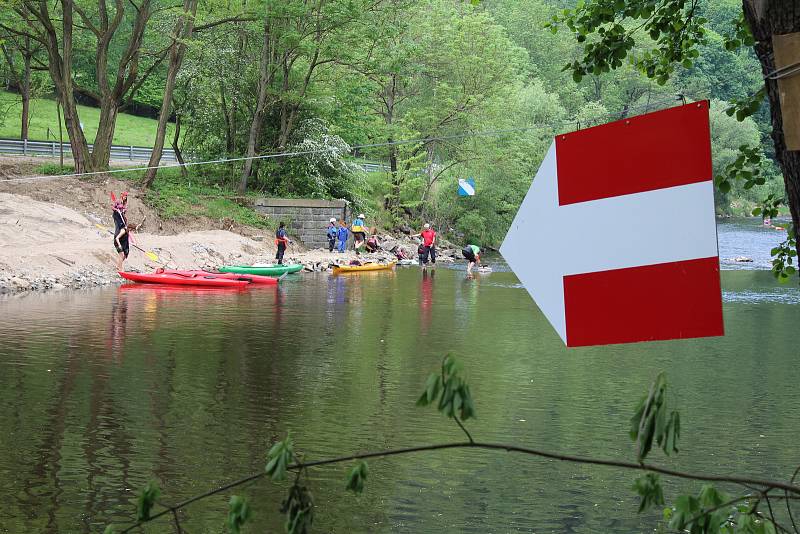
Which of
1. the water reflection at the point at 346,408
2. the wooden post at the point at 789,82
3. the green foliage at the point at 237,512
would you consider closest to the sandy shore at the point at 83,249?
the water reflection at the point at 346,408

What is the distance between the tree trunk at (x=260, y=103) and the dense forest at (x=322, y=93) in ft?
0.24

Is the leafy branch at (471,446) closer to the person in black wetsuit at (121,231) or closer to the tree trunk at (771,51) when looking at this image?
the tree trunk at (771,51)

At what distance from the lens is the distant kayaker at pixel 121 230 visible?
A: 2794 cm

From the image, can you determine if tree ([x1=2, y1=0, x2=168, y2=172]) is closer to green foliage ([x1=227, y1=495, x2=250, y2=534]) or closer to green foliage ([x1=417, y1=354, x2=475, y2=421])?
green foliage ([x1=227, y1=495, x2=250, y2=534])

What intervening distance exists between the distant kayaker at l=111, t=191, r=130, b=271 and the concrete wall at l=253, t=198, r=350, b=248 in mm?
13518

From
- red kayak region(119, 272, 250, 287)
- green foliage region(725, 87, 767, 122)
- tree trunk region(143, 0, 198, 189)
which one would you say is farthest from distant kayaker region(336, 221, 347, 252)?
green foliage region(725, 87, 767, 122)

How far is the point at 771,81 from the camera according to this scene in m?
3.45

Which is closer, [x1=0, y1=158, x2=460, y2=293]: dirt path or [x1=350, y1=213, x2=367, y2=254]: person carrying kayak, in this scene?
[x1=0, y1=158, x2=460, y2=293]: dirt path

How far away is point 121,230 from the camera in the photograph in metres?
28.4

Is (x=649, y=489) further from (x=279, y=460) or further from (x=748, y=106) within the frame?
(x=748, y=106)

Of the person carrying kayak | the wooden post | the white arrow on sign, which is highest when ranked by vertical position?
the person carrying kayak

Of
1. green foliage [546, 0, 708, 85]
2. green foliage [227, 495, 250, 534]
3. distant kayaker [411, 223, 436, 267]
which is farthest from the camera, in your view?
distant kayaker [411, 223, 436, 267]

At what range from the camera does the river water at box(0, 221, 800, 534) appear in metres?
8.75

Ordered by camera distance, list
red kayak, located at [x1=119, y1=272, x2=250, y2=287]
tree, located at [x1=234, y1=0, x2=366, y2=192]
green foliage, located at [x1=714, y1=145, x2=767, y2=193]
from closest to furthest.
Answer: green foliage, located at [x1=714, y1=145, x2=767, y2=193] → red kayak, located at [x1=119, y1=272, x2=250, y2=287] → tree, located at [x1=234, y1=0, x2=366, y2=192]
